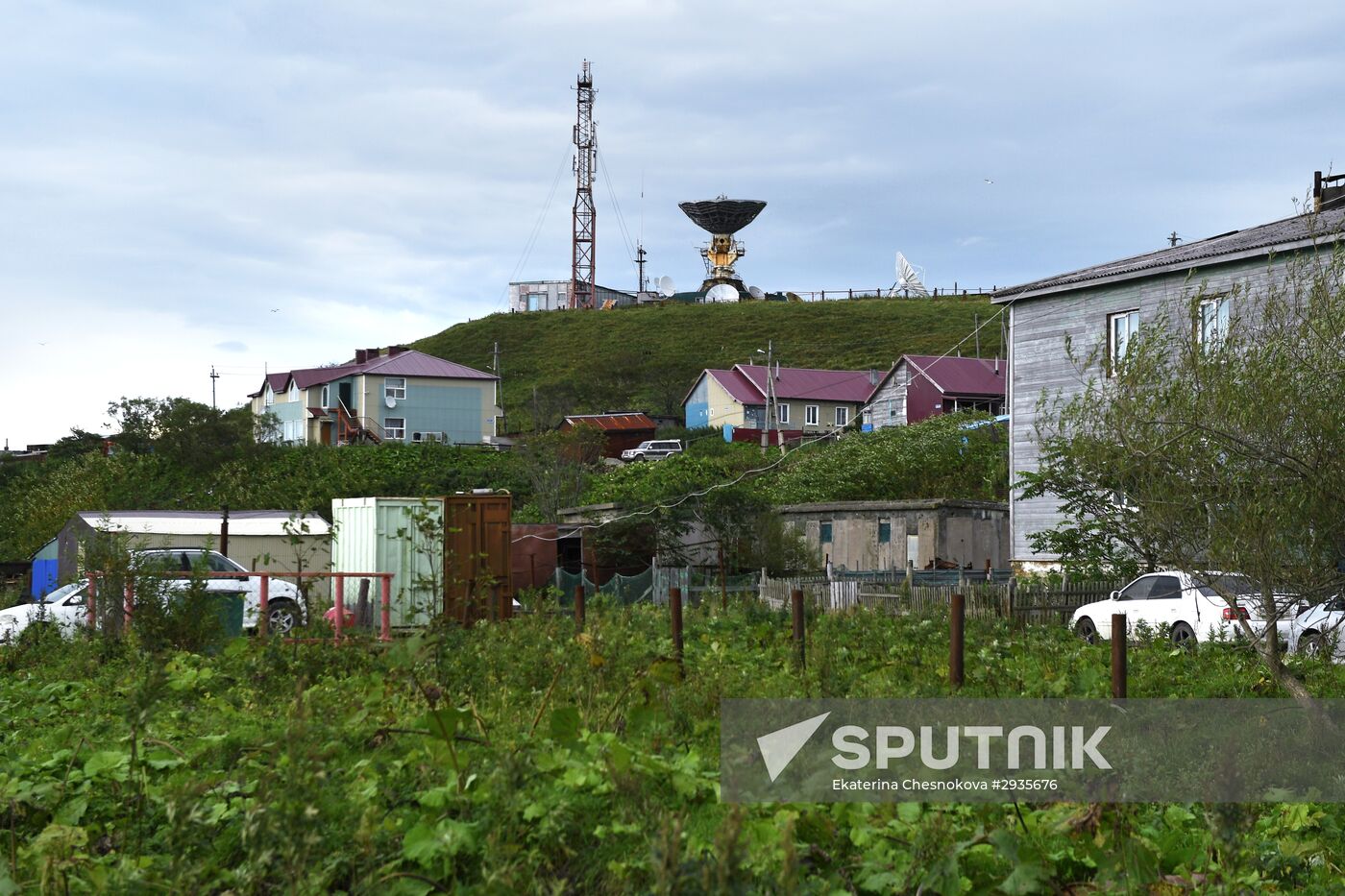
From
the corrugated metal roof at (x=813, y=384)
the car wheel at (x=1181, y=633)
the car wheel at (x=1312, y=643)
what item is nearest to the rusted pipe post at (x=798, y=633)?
the car wheel at (x=1312, y=643)

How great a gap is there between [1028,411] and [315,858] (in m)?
22.6

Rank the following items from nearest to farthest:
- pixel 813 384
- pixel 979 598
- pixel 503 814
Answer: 1. pixel 503 814
2. pixel 979 598
3. pixel 813 384

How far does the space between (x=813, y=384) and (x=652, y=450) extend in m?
14.9

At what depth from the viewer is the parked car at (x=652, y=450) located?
6006 cm

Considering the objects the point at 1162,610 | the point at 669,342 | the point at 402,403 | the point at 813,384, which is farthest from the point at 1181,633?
the point at 669,342

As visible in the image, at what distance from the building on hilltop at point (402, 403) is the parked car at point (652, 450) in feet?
24.9

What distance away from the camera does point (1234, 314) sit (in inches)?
395

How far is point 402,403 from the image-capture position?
203ft

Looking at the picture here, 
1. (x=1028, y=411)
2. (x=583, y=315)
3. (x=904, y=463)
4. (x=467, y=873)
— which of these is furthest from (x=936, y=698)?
(x=583, y=315)

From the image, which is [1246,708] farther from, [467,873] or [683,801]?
[467,873]

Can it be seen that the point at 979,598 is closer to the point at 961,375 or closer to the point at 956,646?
Result: the point at 956,646

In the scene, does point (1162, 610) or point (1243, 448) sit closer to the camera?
point (1243, 448)

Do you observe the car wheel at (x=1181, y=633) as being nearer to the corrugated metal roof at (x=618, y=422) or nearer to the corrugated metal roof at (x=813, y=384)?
the corrugated metal roof at (x=618, y=422)

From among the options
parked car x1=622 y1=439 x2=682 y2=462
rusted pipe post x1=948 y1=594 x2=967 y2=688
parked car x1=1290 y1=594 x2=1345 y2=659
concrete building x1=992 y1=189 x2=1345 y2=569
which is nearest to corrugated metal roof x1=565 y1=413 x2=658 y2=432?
parked car x1=622 y1=439 x2=682 y2=462
